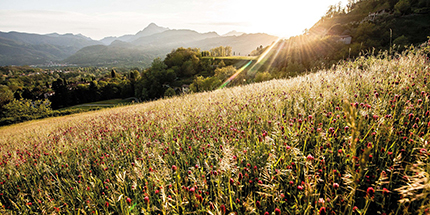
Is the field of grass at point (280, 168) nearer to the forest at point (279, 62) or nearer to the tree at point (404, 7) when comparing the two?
the forest at point (279, 62)

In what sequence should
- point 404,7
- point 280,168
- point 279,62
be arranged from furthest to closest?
point 404,7 < point 279,62 < point 280,168

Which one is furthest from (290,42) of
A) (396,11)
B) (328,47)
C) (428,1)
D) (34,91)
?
(34,91)

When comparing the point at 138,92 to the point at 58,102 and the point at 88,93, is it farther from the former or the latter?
the point at 58,102

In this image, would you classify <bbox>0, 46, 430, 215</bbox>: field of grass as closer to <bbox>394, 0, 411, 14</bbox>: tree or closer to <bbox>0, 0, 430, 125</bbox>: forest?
<bbox>0, 0, 430, 125</bbox>: forest

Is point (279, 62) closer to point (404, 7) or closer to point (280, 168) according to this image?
point (404, 7)

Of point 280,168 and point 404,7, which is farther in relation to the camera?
point 404,7

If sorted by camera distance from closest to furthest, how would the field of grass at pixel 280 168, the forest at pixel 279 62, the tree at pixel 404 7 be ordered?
the field of grass at pixel 280 168, the forest at pixel 279 62, the tree at pixel 404 7

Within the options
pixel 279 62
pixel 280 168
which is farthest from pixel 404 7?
pixel 280 168

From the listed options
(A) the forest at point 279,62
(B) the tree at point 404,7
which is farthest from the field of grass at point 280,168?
(B) the tree at point 404,7

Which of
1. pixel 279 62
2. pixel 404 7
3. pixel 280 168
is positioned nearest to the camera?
pixel 280 168

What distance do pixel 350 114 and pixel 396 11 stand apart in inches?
3433

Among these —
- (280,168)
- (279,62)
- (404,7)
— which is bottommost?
(280,168)

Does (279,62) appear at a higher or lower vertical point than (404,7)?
lower

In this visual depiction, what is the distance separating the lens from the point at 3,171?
420 cm
